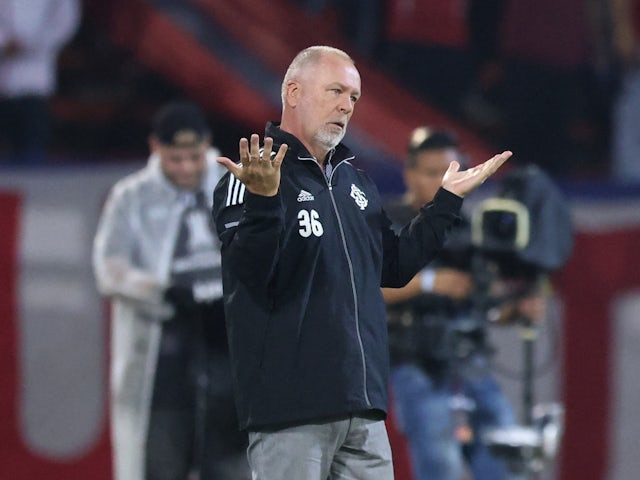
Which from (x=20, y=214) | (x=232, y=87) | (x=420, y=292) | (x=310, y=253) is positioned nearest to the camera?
(x=310, y=253)

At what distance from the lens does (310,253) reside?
4.27m

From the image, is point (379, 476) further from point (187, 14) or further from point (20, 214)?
point (187, 14)

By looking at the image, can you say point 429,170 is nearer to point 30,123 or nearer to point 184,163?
point 184,163

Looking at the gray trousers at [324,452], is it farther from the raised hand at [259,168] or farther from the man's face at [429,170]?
the man's face at [429,170]

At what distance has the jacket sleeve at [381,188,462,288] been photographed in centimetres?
452

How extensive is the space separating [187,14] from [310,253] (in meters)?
5.17

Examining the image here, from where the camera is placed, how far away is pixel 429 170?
261 inches

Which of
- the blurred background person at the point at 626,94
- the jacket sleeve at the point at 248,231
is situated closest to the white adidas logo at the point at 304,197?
the jacket sleeve at the point at 248,231

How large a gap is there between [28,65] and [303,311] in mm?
4401

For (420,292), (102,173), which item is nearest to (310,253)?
(420,292)

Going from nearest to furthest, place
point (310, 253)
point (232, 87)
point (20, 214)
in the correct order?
point (310, 253) < point (20, 214) < point (232, 87)

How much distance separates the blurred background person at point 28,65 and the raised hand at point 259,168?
427 cm

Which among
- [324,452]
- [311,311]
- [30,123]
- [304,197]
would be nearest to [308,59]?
[304,197]

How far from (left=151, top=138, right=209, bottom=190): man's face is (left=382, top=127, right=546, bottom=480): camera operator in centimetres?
85
